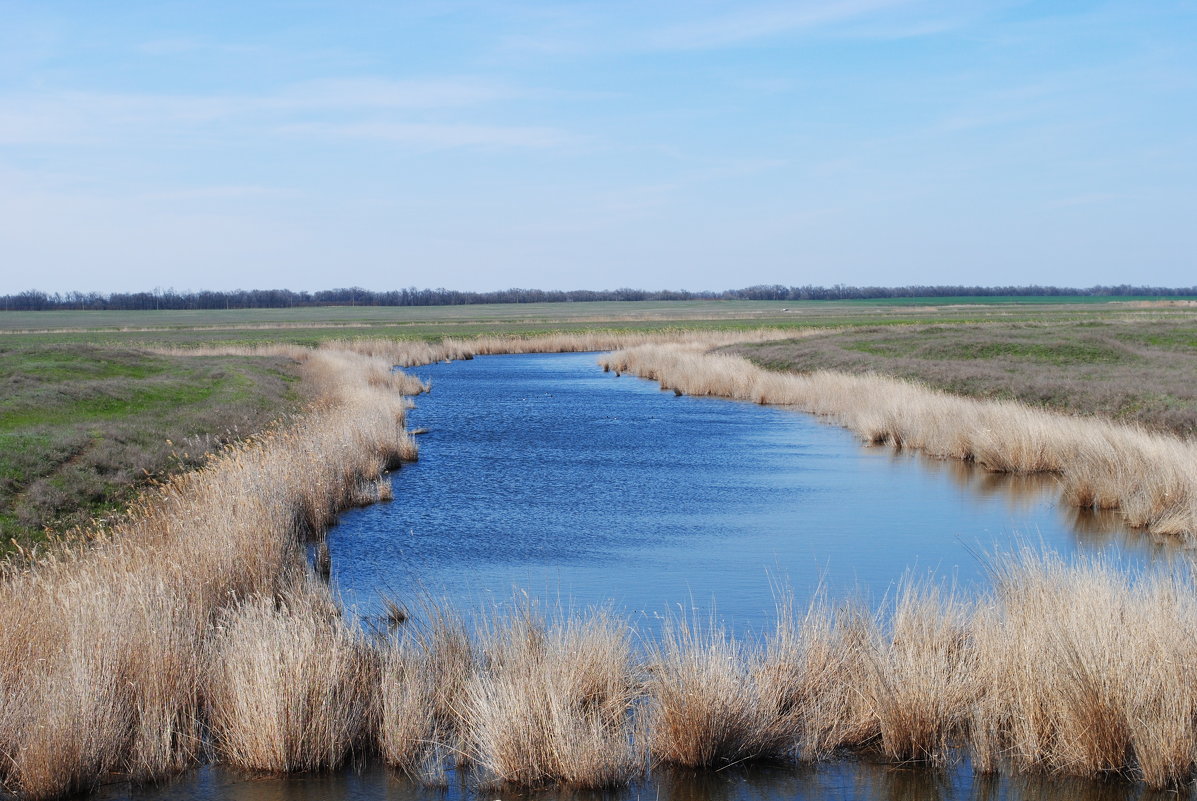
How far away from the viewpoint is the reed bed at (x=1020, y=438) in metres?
14.5

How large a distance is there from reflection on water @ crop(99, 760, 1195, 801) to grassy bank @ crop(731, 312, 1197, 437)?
43.8ft

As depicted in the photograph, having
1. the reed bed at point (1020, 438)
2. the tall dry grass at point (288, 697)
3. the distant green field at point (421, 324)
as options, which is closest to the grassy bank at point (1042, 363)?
the reed bed at point (1020, 438)

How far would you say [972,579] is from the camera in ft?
39.2

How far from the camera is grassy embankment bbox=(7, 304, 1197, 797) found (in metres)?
6.42

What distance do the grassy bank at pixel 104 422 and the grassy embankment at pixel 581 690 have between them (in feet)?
20.1

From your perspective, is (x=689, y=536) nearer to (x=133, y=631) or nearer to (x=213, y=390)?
(x=133, y=631)

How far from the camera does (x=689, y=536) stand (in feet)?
48.4

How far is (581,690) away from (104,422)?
1674 cm

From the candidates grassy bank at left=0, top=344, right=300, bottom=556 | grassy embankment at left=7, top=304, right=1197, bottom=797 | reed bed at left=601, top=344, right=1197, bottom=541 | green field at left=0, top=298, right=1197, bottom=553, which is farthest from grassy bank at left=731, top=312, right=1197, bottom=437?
grassy bank at left=0, top=344, right=300, bottom=556

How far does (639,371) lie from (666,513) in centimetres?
3081

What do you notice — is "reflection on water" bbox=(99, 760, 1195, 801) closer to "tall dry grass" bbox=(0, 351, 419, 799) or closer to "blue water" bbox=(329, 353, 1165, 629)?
"tall dry grass" bbox=(0, 351, 419, 799)

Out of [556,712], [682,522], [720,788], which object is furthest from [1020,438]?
[556,712]

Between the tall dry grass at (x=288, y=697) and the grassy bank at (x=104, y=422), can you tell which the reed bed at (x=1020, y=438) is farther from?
the grassy bank at (x=104, y=422)

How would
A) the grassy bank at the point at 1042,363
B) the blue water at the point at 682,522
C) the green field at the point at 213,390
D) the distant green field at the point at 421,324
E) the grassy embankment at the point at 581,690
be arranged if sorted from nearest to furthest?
1. the grassy embankment at the point at 581,690
2. the blue water at the point at 682,522
3. the green field at the point at 213,390
4. the grassy bank at the point at 1042,363
5. the distant green field at the point at 421,324
